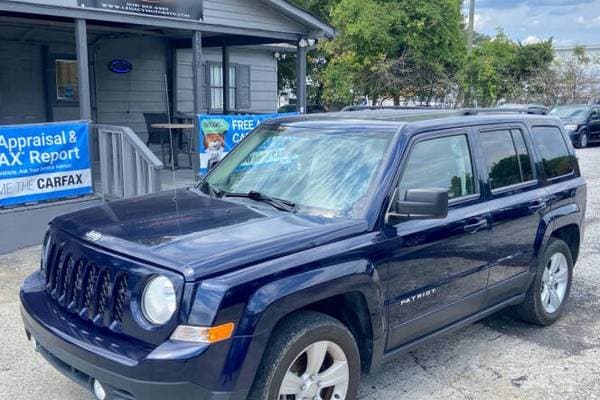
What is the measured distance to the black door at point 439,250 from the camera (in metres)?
3.60

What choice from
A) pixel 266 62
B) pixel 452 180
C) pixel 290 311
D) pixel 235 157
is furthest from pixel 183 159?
pixel 290 311

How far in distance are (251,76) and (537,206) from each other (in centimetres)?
1198

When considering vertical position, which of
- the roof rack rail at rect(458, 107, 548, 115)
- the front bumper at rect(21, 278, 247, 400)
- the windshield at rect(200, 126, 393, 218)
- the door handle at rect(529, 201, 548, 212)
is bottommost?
the front bumper at rect(21, 278, 247, 400)

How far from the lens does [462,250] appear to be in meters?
4.01

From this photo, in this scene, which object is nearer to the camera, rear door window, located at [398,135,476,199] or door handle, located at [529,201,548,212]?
rear door window, located at [398,135,476,199]

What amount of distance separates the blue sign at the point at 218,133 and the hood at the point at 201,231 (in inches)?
221

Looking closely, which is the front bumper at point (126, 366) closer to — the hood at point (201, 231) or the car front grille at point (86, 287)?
the car front grille at point (86, 287)

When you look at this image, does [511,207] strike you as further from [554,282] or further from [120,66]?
[120,66]

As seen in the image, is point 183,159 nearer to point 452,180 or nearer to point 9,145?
point 9,145

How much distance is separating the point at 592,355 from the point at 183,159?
398 inches

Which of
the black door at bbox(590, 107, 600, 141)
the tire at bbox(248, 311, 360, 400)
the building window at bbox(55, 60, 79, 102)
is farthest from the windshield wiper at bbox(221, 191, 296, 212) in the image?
the black door at bbox(590, 107, 600, 141)

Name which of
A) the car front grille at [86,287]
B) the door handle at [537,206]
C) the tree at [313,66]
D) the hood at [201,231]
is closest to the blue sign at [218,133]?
the door handle at [537,206]

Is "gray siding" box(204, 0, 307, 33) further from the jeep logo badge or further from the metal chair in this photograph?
the jeep logo badge

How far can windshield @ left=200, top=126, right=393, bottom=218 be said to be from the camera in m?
3.65
